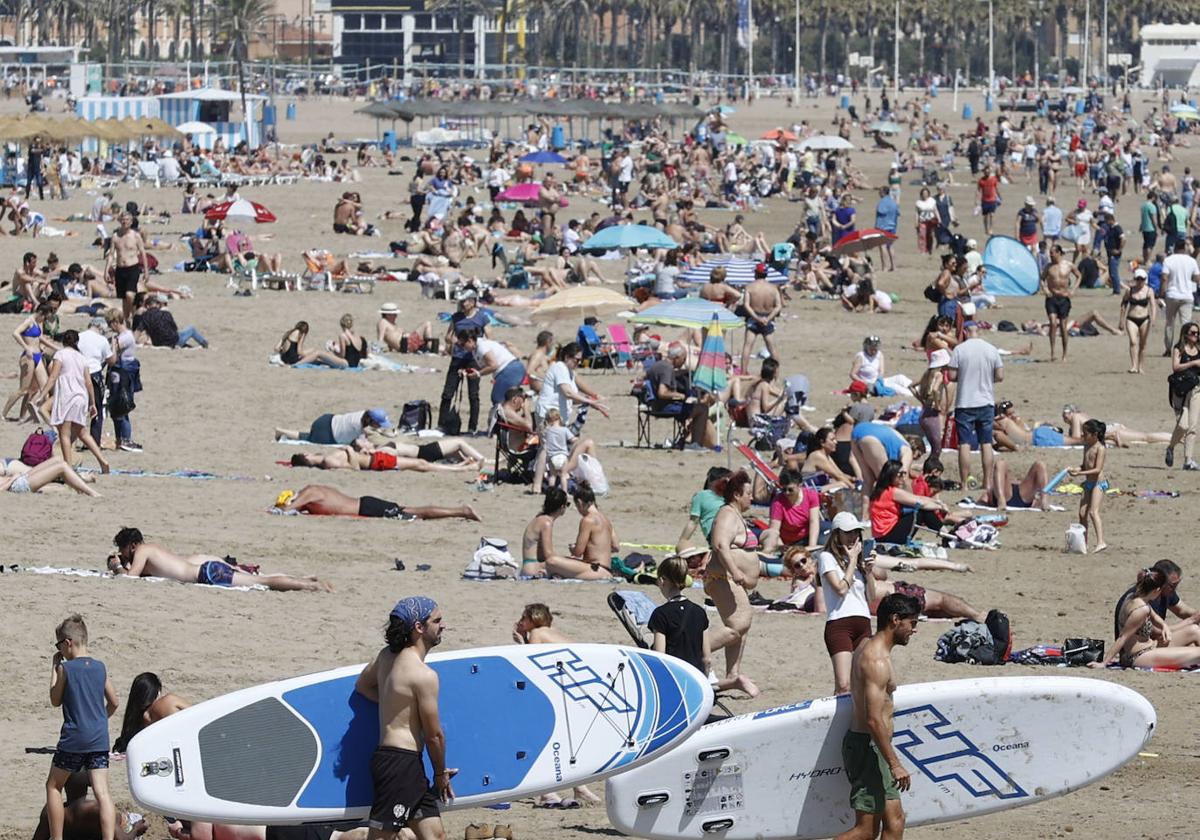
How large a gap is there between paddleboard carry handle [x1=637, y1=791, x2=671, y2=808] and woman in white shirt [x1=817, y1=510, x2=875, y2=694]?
131cm

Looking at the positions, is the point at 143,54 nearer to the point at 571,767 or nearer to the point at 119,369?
the point at 119,369

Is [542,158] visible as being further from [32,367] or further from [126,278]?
[32,367]

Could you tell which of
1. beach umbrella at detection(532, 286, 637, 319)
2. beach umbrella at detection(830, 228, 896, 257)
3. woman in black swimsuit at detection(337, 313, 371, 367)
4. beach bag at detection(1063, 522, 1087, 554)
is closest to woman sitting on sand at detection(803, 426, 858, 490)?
beach bag at detection(1063, 522, 1087, 554)

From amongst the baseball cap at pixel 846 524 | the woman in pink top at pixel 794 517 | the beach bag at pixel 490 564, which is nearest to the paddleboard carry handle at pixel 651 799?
the baseball cap at pixel 846 524

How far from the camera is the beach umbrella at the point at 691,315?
19703 mm

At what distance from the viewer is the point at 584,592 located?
1270cm

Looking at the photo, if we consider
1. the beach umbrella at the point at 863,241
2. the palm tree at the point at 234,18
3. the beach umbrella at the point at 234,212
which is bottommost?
the beach umbrella at the point at 863,241

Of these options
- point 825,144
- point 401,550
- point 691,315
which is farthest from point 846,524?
point 825,144

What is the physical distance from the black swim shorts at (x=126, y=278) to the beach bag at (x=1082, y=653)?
15759 mm

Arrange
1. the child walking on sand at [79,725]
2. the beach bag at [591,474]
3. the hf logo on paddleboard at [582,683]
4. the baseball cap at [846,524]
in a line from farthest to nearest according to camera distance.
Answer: the beach bag at [591,474] → the baseball cap at [846,524] → the hf logo on paddleboard at [582,683] → the child walking on sand at [79,725]

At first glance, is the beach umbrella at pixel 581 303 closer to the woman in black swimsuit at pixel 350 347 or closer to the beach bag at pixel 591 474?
the woman in black swimsuit at pixel 350 347

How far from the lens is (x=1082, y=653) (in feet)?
36.8

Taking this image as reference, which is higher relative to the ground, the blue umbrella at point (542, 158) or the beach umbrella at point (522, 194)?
the blue umbrella at point (542, 158)

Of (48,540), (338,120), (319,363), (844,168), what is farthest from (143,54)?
(48,540)
